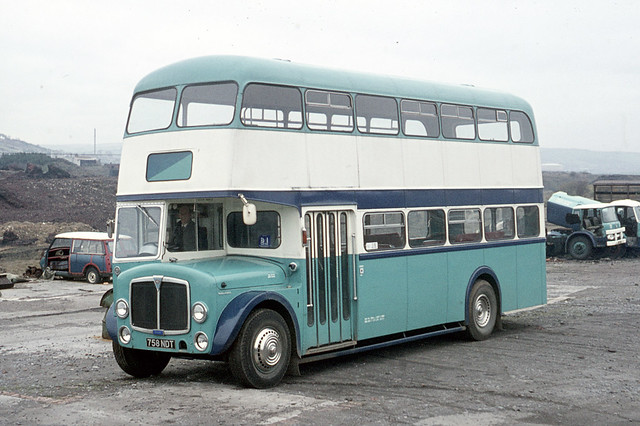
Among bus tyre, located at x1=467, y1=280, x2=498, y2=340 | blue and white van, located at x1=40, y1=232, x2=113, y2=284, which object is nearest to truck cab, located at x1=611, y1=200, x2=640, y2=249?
blue and white van, located at x1=40, y1=232, x2=113, y2=284

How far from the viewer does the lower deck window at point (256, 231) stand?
11.9 meters

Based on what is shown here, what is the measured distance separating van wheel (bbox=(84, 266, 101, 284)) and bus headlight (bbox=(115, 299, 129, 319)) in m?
20.5

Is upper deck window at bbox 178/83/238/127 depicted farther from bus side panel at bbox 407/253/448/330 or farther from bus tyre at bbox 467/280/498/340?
bus tyre at bbox 467/280/498/340

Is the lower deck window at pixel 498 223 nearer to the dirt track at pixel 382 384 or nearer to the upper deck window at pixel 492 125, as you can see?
the upper deck window at pixel 492 125

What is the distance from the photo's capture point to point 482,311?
1580 centimetres

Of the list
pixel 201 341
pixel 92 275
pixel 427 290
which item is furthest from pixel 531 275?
pixel 92 275

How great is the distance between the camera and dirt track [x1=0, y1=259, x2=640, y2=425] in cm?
951

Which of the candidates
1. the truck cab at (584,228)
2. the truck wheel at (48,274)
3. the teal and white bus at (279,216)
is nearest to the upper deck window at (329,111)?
the teal and white bus at (279,216)

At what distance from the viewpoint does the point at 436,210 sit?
14.6 m

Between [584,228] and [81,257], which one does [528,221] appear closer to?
[81,257]

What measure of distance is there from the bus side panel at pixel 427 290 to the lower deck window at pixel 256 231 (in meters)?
2.89

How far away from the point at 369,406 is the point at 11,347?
330 inches

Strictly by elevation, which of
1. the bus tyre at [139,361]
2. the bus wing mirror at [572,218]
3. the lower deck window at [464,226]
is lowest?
the bus tyre at [139,361]

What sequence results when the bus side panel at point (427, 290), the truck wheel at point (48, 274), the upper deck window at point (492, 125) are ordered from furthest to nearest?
the truck wheel at point (48, 274) < the upper deck window at point (492, 125) < the bus side panel at point (427, 290)
